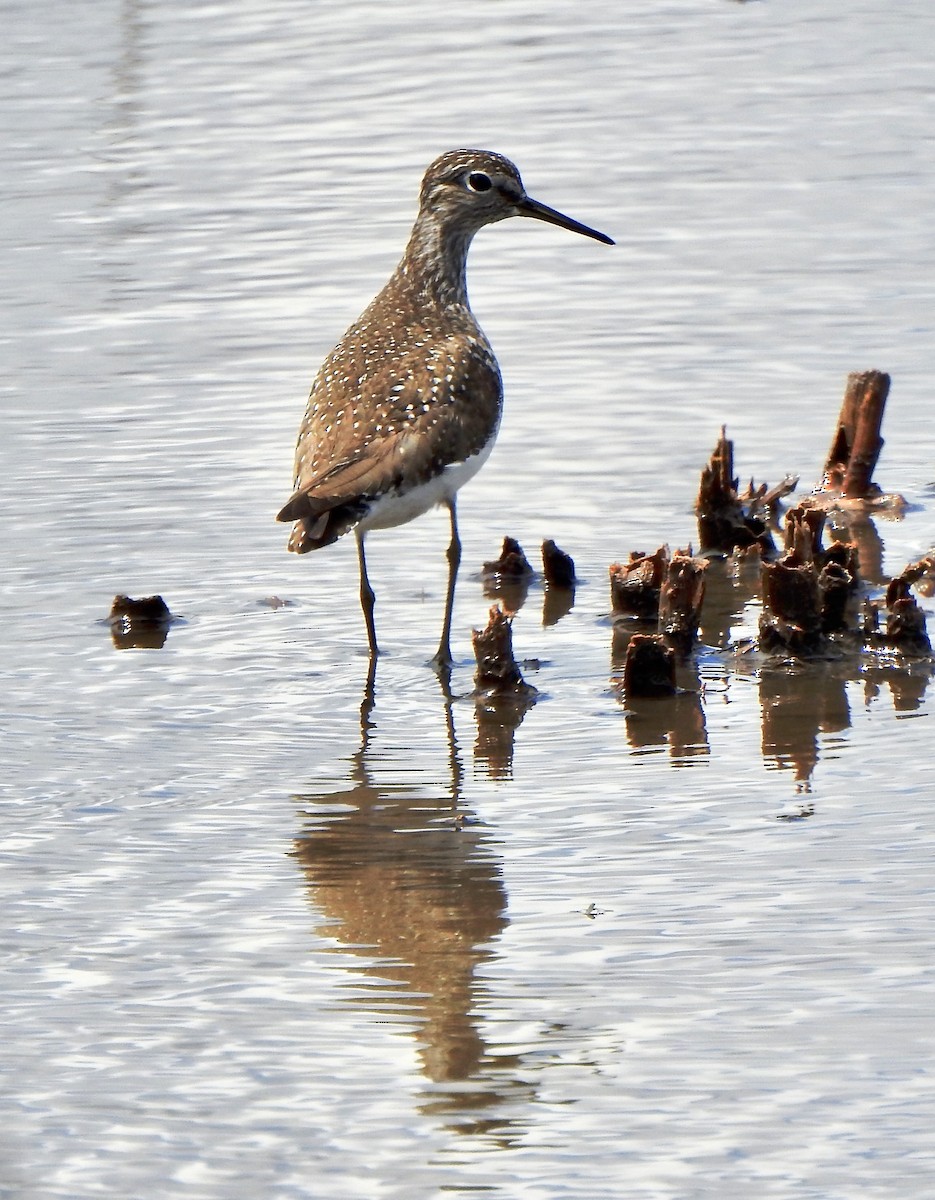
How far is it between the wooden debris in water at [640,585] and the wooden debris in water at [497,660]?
73cm

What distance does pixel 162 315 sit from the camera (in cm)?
1231

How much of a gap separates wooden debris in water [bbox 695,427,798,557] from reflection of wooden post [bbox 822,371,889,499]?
0.61 metres

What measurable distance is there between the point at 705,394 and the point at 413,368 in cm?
281

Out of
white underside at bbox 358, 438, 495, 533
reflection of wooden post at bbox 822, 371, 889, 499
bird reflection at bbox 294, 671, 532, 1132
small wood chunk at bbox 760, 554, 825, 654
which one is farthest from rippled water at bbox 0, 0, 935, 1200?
white underside at bbox 358, 438, 495, 533

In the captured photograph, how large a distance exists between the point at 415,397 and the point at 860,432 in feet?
Answer: 7.71

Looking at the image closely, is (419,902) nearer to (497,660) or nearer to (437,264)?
(497,660)

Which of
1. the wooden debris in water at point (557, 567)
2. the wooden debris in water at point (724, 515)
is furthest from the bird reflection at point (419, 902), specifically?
the wooden debris in water at point (724, 515)

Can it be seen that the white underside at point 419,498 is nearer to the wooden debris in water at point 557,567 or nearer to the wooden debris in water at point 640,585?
the wooden debris in water at point 557,567

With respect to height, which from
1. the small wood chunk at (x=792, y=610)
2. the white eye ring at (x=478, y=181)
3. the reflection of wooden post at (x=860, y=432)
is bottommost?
the small wood chunk at (x=792, y=610)

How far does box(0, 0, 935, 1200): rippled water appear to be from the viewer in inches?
201

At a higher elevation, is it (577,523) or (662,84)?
(662,84)

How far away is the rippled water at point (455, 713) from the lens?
16.8 feet

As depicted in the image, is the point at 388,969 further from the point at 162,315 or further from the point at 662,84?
the point at 662,84

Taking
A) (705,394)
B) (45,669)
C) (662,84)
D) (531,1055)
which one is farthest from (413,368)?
(662,84)
